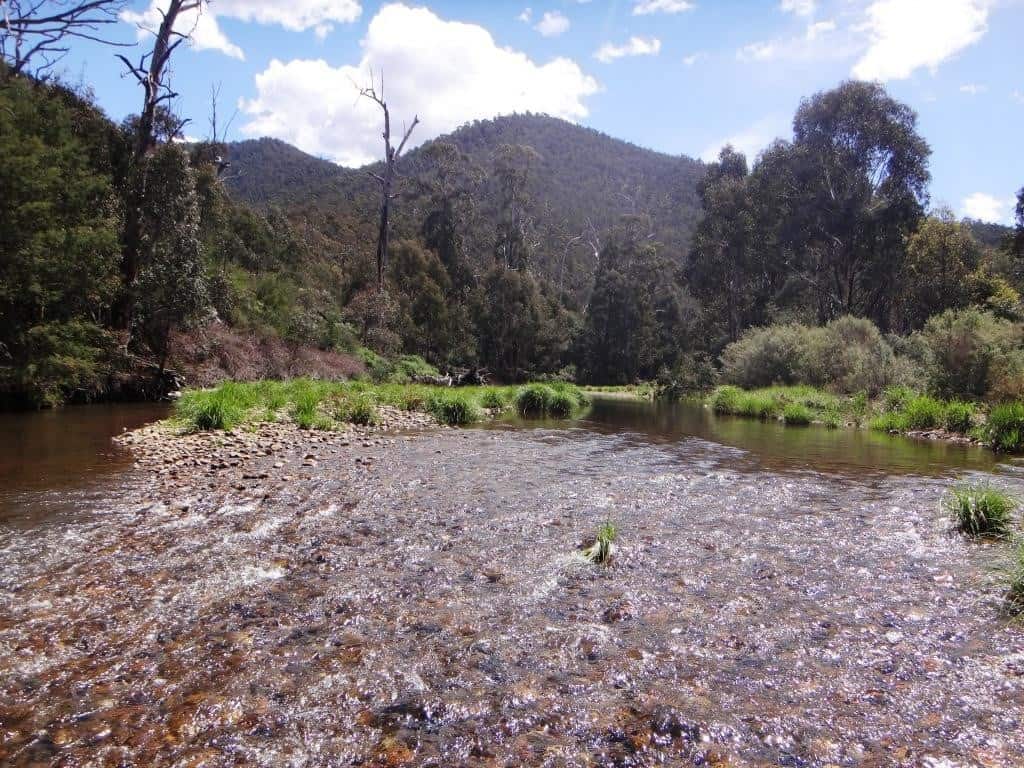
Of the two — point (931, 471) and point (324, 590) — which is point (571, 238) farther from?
point (324, 590)

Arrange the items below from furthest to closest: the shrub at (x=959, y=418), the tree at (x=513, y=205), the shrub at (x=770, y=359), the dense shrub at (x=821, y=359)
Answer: the tree at (x=513, y=205) < the shrub at (x=770, y=359) < the dense shrub at (x=821, y=359) < the shrub at (x=959, y=418)

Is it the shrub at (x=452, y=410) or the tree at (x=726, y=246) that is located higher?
the tree at (x=726, y=246)

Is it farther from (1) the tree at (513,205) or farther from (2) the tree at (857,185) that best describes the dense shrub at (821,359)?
(1) the tree at (513,205)

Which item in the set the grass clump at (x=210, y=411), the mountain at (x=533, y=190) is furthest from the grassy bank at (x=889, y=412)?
the mountain at (x=533, y=190)

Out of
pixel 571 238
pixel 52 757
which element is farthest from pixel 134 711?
pixel 571 238

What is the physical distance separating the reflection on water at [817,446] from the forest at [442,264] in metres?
5.05

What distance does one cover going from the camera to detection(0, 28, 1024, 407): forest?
1747 cm

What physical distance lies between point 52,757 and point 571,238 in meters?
73.1

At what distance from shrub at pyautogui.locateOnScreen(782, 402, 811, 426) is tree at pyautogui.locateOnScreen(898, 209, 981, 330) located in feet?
72.3

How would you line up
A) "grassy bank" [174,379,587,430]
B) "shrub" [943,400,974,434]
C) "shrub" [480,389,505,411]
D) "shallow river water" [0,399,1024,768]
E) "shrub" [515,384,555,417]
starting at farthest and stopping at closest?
"shrub" [515,384,555,417] → "shrub" [480,389,505,411] → "shrub" [943,400,974,434] → "grassy bank" [174,379,587,430] → "shallow river water" [0,399,1024,768]

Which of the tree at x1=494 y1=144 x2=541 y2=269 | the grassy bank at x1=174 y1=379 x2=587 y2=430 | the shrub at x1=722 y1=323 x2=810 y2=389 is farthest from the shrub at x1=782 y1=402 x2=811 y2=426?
the tree at x1=494 y1=144 x2=541 y2=269

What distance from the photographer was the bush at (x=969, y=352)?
1731 cm

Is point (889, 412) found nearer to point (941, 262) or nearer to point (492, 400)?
point (492, 400)

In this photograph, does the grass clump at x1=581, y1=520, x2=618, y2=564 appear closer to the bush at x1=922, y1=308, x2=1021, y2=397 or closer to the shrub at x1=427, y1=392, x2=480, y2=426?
the shrub at x1=427, y1=392, x2=480, y2=426
